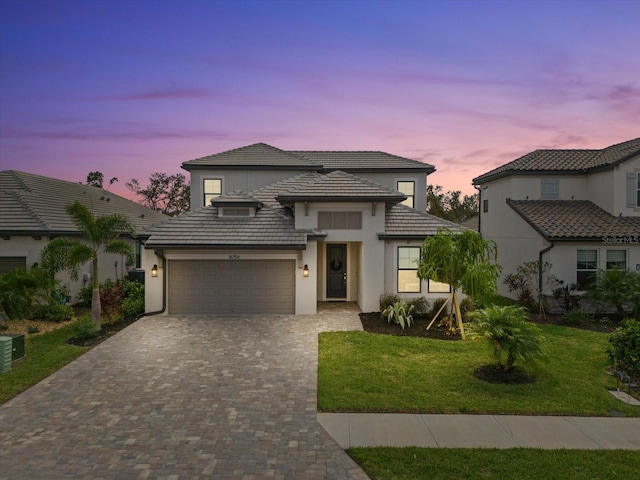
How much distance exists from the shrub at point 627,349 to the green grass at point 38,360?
12.4 metres

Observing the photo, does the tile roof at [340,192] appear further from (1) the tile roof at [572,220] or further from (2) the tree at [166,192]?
(2) the tree at [166,192]

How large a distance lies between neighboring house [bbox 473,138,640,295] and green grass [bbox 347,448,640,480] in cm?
1144

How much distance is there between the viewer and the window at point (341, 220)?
48.3 feet

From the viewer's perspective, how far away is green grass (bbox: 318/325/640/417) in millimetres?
6898

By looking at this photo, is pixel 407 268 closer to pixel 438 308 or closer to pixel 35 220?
pixel 438 308

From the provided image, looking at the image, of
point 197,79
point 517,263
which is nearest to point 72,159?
point 197,79

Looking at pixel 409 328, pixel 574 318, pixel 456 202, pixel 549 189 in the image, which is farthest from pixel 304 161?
pixel 456 202

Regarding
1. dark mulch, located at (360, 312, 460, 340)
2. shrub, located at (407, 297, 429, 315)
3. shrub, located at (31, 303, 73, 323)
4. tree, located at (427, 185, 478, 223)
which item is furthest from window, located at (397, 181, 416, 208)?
tree, located at (427, 185, 478, 223)

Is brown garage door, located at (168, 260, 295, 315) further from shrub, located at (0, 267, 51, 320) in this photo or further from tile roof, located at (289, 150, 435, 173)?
tile roof, located at (289, 150, 435, 173)

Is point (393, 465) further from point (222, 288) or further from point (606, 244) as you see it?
point (606, 244)

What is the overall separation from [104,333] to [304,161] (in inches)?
479

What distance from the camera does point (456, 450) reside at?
5.46m

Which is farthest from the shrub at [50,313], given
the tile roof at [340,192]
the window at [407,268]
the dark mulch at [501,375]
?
the dark mulch at [501,375]

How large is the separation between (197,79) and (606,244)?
1844 cm
